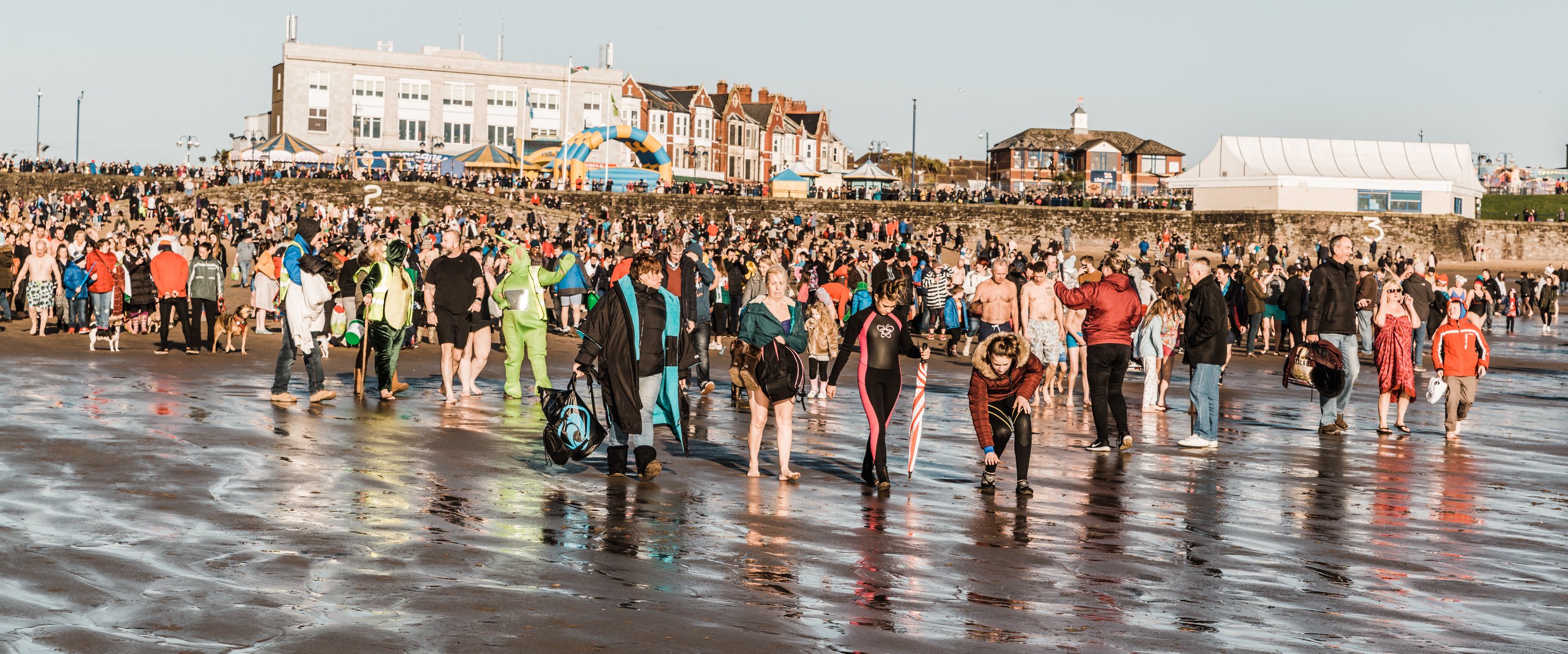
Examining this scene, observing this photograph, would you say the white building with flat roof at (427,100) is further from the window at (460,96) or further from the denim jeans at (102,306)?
the denim jeans at (102,306)

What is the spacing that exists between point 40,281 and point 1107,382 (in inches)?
579

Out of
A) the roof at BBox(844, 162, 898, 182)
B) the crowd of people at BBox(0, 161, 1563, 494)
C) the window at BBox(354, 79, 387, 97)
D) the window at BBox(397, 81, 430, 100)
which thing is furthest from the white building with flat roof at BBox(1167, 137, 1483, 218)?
the crowd of people at BBox(0, 161, 1563, 494)

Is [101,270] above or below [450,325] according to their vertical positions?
above

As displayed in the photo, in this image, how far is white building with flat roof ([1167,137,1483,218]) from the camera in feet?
235

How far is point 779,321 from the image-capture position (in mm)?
10742

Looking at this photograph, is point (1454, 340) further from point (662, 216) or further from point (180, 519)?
point (662, 216)

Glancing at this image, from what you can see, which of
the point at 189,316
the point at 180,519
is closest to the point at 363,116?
the point at 189,316

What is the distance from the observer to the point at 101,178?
6275 centimetres

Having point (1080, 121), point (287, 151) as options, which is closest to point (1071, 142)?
point (1080, 121)

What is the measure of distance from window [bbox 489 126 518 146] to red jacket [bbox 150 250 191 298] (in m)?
71.4

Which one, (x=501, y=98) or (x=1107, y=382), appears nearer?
(x=1107, y=382)

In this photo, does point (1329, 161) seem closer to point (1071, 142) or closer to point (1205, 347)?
point (1071, 142)

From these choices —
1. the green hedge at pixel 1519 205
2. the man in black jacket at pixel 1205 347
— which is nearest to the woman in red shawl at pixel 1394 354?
the man in black jacket at pixel 1205 347

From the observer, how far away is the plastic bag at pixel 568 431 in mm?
9469
